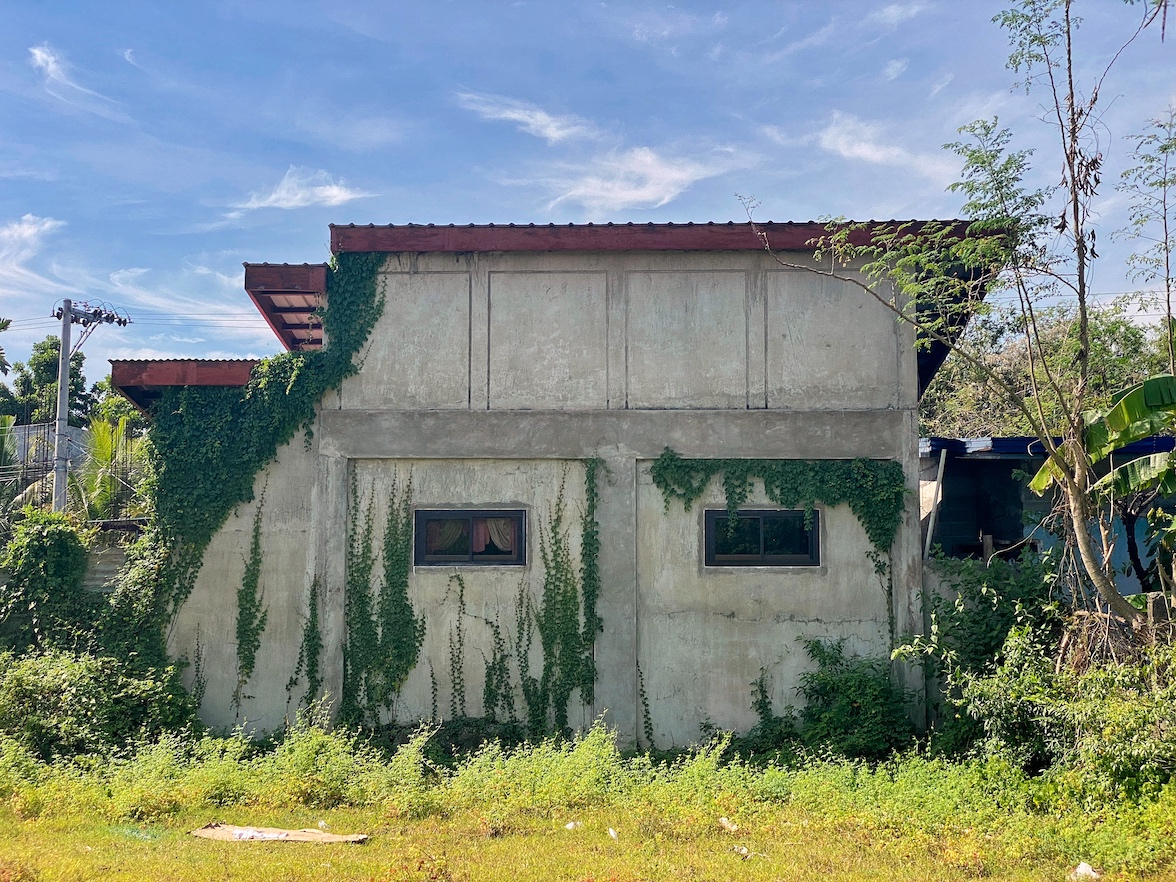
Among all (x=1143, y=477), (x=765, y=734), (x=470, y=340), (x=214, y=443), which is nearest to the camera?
(x=1143, y=477)

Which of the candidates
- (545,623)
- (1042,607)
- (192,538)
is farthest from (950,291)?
(192,538)

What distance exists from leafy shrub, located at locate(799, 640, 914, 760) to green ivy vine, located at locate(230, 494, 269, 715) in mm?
6849

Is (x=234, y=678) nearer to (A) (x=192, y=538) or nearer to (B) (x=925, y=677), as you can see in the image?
(A) (x=192, y=538)

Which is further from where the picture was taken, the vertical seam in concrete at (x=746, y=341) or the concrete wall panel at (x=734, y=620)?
the vertical seam in concrete at (x=746, y=341)

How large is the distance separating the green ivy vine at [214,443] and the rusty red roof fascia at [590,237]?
1606 mm

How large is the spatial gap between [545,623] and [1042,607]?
574 centimetres

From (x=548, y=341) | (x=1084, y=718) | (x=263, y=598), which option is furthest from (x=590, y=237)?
(x=1084, y=718)

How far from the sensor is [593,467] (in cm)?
1015

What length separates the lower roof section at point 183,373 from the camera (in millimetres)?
10203

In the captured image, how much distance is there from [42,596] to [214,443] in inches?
110

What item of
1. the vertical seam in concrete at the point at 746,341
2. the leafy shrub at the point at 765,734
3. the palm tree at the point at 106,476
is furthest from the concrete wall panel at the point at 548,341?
the palm tree at the point at 106,476

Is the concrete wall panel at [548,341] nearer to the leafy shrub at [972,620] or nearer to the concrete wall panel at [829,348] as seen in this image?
the concrete wall panel at [829,348]

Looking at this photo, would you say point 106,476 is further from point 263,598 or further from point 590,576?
point 590,576

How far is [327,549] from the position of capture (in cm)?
1019
